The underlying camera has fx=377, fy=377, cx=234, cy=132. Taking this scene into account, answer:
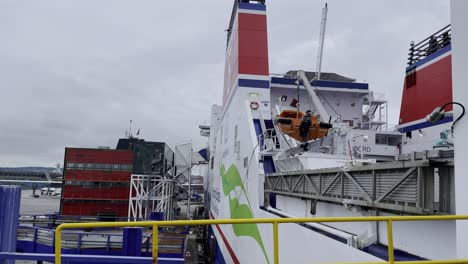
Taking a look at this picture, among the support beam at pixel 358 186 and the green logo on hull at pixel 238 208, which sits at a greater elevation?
the support beam at pixel 358 186

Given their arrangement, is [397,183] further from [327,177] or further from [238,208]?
[238,208]

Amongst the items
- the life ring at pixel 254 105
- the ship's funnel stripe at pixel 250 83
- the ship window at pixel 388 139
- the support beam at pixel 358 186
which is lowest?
the support beam at pixel 358 186

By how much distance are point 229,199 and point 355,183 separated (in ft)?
27.0

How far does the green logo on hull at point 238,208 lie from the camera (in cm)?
775

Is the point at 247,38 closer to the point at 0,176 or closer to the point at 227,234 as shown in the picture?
the point at 227,234

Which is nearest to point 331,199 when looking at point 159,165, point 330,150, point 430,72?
point 330,150

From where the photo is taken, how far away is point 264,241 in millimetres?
6926

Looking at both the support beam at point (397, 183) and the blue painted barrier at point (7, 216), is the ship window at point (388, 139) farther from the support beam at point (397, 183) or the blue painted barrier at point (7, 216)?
the blue painted barrier at point (7, 216)

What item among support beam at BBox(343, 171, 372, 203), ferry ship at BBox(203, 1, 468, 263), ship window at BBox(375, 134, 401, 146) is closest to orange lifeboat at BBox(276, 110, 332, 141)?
ferry ship at BBox(203, 1, 468, 263)

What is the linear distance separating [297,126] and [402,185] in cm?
481

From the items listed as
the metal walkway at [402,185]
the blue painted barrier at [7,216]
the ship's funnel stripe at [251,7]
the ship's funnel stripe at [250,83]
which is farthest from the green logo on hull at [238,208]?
the ship's funnel stripe at [251,7]

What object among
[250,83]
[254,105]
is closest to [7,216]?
[254,105]

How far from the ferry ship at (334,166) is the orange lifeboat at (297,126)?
23 millimetres

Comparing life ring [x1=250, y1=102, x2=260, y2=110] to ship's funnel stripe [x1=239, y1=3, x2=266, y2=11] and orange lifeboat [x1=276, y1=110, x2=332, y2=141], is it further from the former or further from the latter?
ship's funnel stripe [x1=239, y1=3, x2=266, y2=11]
